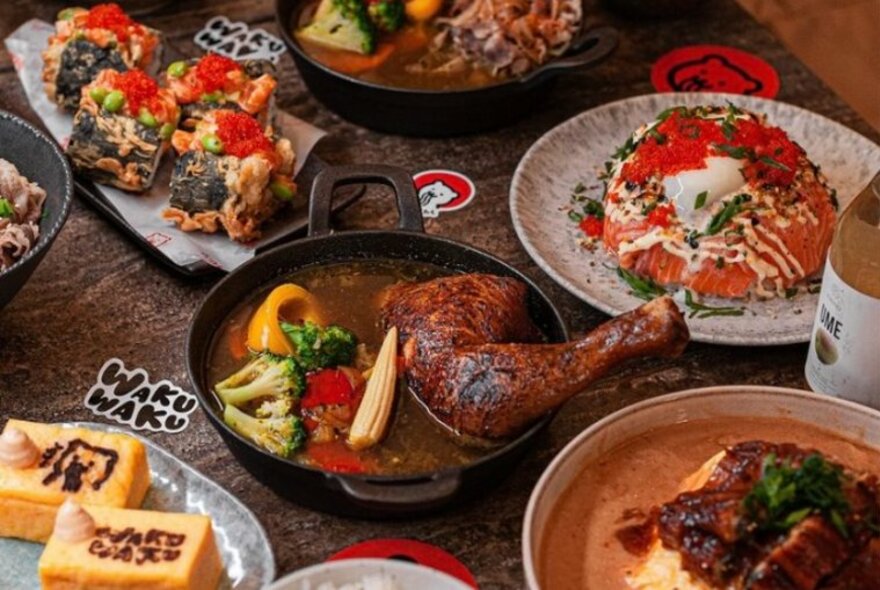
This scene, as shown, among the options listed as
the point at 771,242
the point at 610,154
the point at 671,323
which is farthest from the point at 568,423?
the point at 610,154

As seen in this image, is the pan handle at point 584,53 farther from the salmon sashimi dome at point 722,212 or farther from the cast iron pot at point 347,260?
the cast iron pot at point 347,260

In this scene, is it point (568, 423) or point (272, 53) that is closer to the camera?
point (568, 423)

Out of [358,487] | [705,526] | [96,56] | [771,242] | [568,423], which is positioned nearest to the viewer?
[705,526]

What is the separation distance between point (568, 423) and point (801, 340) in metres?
0.47

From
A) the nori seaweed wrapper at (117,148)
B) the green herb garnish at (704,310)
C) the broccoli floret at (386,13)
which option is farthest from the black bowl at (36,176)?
the green herb garnish at (704,310)

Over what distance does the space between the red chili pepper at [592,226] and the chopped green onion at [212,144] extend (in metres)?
0.78

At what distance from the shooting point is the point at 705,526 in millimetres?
1579

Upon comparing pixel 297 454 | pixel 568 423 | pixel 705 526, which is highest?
pixel 705 526

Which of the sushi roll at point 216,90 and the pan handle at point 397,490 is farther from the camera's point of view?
the sushi roll at point 216,90

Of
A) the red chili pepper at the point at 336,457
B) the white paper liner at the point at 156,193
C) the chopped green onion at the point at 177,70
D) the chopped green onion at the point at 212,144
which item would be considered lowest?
the white paper liner at the point at 156,193

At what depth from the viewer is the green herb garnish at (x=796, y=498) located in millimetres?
1549

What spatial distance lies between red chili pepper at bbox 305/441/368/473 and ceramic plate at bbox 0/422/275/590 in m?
0.14

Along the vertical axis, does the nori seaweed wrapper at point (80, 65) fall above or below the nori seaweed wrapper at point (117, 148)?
above

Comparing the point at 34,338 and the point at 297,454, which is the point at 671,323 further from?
the point at 34,338
